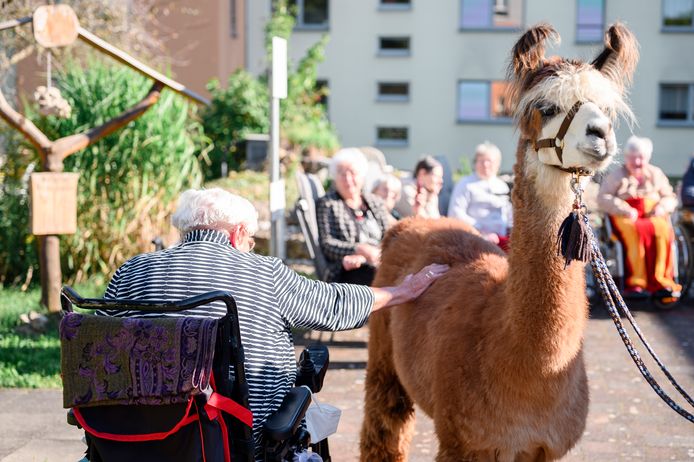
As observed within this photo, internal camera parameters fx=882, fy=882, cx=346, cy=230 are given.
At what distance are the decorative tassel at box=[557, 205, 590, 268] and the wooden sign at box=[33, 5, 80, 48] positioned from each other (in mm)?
4976

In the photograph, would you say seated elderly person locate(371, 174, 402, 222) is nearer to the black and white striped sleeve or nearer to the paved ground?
the paved ground

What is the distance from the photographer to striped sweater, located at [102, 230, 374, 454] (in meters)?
3.04

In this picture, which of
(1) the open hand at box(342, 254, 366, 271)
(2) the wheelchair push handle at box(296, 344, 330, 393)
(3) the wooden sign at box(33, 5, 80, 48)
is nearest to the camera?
(2) the wheelchair push handle at box(296, 344, 330, 393)

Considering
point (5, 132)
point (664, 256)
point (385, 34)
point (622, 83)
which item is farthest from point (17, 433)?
point (385, 34)

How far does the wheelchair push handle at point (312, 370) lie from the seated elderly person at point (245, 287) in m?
0.09

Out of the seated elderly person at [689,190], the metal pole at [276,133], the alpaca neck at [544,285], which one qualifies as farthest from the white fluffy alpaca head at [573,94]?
the seated elderly person at [689,190]

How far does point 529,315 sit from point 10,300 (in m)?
6.42

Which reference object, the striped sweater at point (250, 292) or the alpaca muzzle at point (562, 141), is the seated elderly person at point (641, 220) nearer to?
the alpaca muzzle at point (562, 141)

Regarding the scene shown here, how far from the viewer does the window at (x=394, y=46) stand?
2661cm

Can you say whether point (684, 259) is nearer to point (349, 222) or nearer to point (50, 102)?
point (349, 222)

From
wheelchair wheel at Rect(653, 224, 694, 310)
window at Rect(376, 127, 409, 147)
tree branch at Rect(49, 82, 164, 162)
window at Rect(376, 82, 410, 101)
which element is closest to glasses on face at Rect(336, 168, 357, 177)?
tree branch at Rect(49, 82, 164, 162)

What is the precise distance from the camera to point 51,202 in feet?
24.1

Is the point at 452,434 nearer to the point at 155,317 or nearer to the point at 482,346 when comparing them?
the point at 482,346

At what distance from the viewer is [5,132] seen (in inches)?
391
